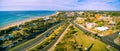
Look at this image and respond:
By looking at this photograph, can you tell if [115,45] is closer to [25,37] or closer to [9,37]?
[25,37]

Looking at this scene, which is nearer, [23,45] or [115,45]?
[23,45]

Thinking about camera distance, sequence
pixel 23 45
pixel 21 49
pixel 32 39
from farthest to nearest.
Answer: pixel 32 39
pixel 23 45
pixel 21 49

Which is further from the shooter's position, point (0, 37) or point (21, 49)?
point (0, 37)

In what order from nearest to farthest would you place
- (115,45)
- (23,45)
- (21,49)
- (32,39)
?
(21,49) < (23,45) < (115,45) < (32,39)

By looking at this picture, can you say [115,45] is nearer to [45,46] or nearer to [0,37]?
[45,46]

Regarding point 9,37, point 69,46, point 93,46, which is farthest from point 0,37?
point 93,46

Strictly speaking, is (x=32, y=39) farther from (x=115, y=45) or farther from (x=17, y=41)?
(x=115, y=45)

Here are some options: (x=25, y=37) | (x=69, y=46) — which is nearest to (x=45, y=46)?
(x=69, y=46)

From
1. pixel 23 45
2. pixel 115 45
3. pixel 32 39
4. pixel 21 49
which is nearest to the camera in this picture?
pixel 21 49
